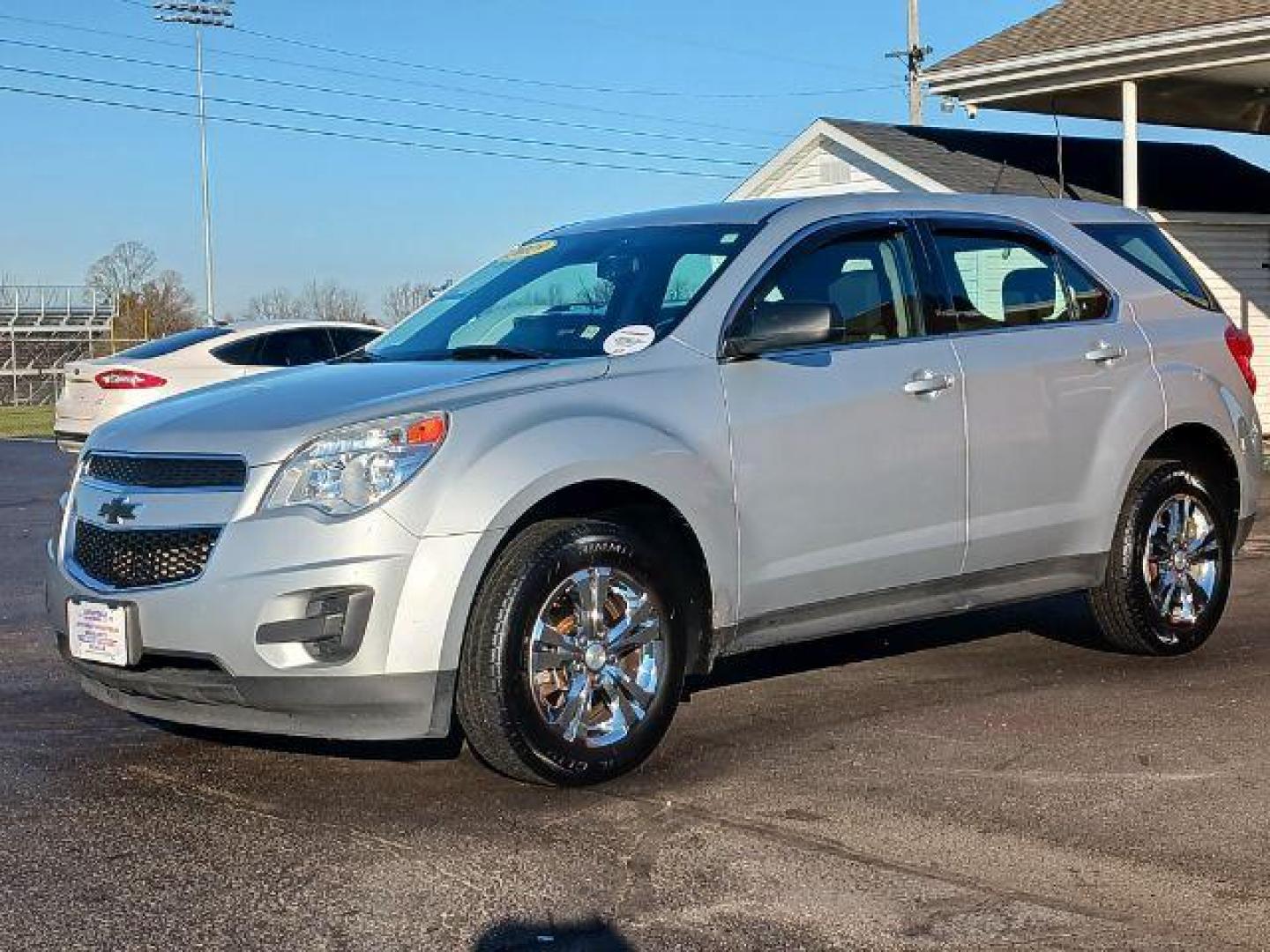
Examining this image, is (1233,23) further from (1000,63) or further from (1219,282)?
(1219,282)

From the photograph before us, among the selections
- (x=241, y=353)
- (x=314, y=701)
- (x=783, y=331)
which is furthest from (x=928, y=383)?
(x=241, y=353)

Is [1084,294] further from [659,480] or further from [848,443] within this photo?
[659,480]

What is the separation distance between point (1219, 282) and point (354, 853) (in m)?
17.9

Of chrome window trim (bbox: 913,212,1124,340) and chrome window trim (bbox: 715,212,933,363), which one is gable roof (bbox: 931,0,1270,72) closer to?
chrome window trim (bbox: 913,212,1124,340)

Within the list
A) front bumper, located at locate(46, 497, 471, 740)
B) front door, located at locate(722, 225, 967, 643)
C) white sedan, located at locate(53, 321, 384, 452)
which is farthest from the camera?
white sedan, located at locate(53, 321, 384, 452)

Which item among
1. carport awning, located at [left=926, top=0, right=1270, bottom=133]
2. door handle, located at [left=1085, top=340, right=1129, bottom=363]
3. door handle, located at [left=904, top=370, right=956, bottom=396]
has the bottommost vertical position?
door handle, located at [left=904, top=370, right=956, bottom=396]

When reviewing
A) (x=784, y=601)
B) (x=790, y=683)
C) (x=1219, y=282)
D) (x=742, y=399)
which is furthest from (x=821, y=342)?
(x=1219, y=282)

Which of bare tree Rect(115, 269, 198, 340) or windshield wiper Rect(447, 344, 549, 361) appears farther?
bare tree Rect(115, 269, 198, 340)

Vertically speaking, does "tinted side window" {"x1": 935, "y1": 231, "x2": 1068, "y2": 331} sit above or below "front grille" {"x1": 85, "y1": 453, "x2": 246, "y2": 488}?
above

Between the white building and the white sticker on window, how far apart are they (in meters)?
13.7

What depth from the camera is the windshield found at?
612 centimetres

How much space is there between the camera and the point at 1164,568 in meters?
7.48

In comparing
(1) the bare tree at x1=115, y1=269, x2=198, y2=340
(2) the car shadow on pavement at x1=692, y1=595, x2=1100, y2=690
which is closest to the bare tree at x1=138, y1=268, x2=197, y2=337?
(1) the bare tree at x1=115, y1=269, x2=198, y2=340

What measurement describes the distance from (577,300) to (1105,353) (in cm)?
214
